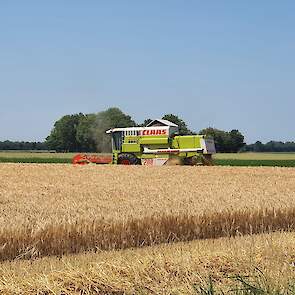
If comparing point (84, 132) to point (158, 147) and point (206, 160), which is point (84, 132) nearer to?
point (158, 147)

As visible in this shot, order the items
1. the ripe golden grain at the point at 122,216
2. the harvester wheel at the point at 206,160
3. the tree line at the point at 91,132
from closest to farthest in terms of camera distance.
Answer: the ripe golden grain at the point at 122,216, the harvester wheel at the point at 206,160, the tree line at the point at 91,132

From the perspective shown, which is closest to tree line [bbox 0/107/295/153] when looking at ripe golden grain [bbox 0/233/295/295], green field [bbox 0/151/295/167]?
green field [bbox 0/151/295/167]

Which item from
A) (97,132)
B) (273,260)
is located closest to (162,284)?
(273,260)

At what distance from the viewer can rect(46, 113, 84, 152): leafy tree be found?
10081 centimetres

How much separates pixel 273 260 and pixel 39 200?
6569 millimetres

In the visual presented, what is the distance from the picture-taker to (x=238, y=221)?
39.8 ft

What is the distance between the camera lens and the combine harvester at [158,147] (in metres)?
34.1

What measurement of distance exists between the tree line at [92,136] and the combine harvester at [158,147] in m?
35.4

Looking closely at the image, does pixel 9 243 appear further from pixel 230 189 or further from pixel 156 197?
pixel 230 189

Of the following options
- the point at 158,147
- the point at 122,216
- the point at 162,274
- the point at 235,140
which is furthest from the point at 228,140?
the point at 162,274

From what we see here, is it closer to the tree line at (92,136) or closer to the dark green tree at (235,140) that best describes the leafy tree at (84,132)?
the tree line at (92,136)

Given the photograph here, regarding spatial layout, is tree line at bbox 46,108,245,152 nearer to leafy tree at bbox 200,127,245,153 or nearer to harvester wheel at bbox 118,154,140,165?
leafy tree at bbox 200,127,245,153

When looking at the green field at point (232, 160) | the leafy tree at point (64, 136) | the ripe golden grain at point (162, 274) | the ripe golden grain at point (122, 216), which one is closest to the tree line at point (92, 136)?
the leafy tree at point (64, 136)

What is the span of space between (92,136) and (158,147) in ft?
160
